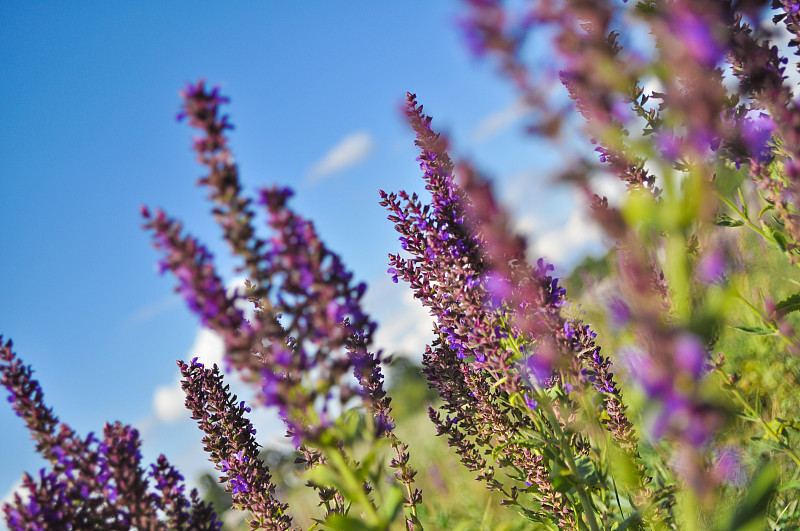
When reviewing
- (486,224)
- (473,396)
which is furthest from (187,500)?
(473,396)

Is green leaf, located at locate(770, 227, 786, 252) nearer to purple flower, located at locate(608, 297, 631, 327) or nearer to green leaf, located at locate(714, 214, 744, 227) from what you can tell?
green leaf, located at locate(714, 214, 744, 227)

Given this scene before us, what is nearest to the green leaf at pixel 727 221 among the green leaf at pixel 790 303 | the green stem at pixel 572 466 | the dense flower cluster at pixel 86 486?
the green leaf at pixel 790 303

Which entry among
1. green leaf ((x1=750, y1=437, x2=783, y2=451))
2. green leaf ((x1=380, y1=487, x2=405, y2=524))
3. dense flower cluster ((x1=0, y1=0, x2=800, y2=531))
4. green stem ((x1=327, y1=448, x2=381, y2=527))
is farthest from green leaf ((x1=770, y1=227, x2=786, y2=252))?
Result: green stem ((x1=327, y1=448, x2=381, y2=527))

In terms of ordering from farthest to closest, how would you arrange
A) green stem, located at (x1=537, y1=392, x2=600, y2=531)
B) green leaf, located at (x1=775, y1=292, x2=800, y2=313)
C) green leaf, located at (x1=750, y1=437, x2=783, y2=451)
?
green leaf, located at (x1=750, y1=437, x2=783, y2=451) → green leaf, located at (x1=775, y1=292, x2=800, y2=313) → green stem, located at (x1=537, y1=392, x2=600, y2=531)

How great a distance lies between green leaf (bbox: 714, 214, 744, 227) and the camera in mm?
3464

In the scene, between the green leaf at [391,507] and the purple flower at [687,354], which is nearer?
the purple flower at [687,354]

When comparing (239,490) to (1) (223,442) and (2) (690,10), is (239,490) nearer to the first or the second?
(1) (223,442)

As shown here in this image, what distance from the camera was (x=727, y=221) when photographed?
3.60 meters

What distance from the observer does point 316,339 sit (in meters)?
1.88

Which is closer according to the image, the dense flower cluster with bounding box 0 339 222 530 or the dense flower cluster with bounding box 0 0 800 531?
the dense flower cluster with bounding box 0 0 800 531

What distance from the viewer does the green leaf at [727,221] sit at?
3464mm

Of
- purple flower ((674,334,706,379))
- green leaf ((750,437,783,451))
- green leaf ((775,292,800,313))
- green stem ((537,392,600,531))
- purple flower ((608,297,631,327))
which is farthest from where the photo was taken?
green leaf ((750,437,783,451))

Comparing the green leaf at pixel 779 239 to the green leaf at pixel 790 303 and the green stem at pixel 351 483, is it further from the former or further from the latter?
the green stem at pixel 351 483

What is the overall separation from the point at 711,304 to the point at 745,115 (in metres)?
2.50
